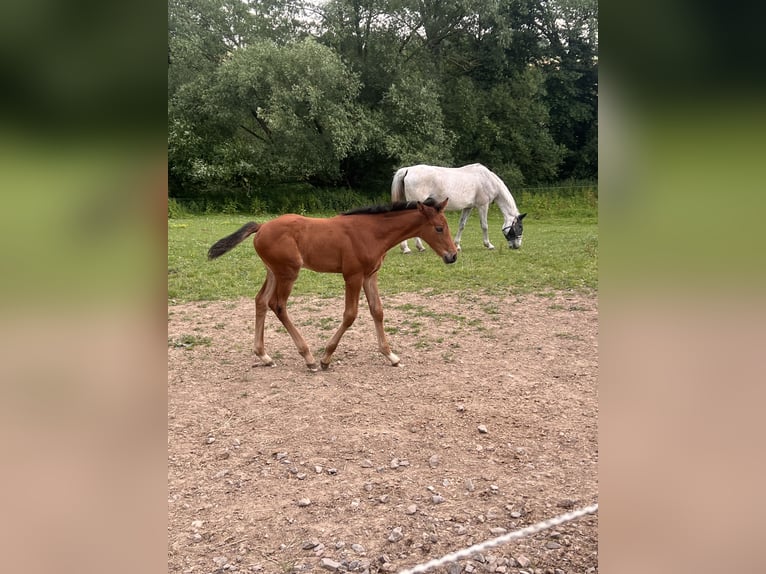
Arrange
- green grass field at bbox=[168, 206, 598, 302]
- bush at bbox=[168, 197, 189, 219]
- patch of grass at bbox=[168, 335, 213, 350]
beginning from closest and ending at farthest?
1. patch of grass at bbox=[168, 335, 213, 350]
2. green grass field at bbox=[168, 206, 598, 302]
3. bush at bbox=[168, 197, 189, 219]

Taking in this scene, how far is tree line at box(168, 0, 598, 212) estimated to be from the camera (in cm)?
2094

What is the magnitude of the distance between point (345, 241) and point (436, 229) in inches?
30.8

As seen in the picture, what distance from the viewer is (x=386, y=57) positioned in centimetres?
2384

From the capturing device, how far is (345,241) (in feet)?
14.7

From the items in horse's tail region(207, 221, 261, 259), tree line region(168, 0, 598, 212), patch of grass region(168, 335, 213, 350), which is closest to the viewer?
horse's tail region(207, 221, 261, 259)

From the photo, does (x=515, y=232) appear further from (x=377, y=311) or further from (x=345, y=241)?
(x=345, y=241)

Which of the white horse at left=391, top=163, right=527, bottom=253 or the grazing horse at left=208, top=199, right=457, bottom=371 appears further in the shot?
the white horse at left=391, top=163, right=527, bottom=253

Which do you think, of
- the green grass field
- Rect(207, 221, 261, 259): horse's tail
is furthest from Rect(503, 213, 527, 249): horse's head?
Rect(207, 221, 261, 259): horse's tail

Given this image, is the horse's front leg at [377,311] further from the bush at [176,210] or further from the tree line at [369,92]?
the tree line at [369,92]

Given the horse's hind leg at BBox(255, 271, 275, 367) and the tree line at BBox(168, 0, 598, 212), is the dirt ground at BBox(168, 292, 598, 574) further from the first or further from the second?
the tree line at BBox(168, 0, 598, 212)

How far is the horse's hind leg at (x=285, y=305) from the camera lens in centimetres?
450

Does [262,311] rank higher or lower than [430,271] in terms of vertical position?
lower

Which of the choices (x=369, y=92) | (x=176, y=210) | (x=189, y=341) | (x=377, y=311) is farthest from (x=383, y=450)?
(x=369, y=92)
